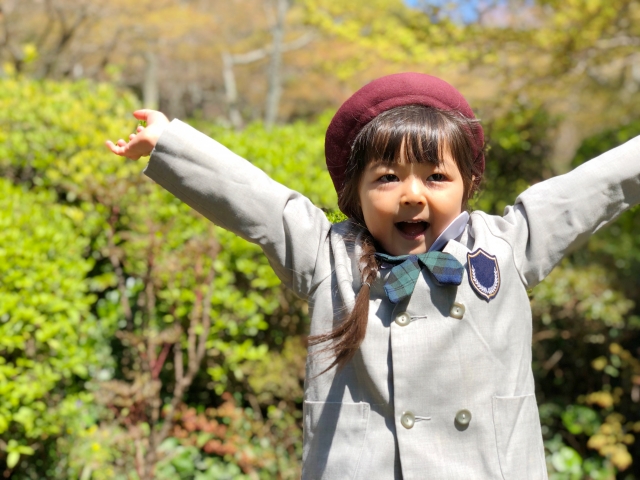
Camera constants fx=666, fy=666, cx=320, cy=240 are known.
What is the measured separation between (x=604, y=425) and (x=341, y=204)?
2.62m

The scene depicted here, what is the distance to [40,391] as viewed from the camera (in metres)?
2.79

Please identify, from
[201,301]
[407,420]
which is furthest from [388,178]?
[201,301]

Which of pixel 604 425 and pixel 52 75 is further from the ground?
pixel 52 75

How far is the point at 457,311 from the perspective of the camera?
1467 millimetres

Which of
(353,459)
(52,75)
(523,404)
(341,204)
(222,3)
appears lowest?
(353,459)

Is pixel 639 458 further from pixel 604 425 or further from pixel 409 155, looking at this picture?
pixel 409 155

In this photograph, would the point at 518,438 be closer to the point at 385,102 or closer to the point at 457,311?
the point at 457,311

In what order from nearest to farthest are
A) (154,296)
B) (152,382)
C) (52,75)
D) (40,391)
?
(40,391) → (152,382) → (154,296) → (52,75)

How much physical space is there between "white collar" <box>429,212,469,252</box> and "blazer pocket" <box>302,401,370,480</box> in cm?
39

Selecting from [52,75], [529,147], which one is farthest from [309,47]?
[529,147]

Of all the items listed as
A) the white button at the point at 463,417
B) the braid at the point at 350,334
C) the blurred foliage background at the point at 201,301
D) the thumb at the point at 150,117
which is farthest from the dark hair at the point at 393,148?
the blurred foliage background at the point at 201,301

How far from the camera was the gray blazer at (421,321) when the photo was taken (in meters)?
1.44

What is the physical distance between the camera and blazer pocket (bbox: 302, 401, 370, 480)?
145 cm

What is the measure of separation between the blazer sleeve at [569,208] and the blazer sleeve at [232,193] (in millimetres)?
467
